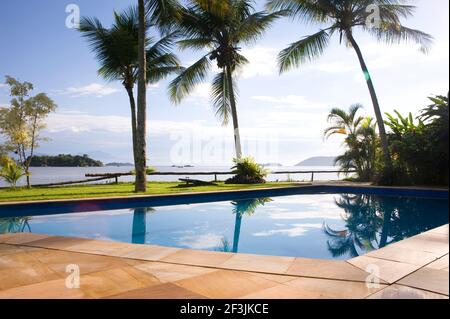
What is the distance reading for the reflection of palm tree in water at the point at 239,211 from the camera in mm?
5188

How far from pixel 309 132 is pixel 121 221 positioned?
1165 cm

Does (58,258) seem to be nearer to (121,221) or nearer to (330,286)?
(330,286)

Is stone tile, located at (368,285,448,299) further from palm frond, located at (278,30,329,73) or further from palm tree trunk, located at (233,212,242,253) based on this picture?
palm frond, located at (278,30,329,73)

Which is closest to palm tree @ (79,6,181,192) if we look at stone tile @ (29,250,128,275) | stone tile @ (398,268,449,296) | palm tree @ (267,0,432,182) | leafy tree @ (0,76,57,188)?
leafy tree @ (0,76,57,188)

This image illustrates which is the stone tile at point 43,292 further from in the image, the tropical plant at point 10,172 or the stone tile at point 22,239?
the tropical plant at point 10,172

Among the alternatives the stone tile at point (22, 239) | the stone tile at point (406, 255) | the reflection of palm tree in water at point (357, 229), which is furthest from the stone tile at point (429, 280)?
the stone tile at point (22, 239)

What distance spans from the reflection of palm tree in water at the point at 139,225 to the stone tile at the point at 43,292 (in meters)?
2.81

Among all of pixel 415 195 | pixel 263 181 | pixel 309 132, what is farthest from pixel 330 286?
pixel 309 132

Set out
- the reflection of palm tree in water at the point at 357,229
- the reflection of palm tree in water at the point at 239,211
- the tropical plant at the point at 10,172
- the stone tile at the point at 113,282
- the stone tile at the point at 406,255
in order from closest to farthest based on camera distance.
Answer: the stone tile at the point at 113,282
the stone tile at the point at 406,255
the reflection of palm tree in water at the point at 357,229
the reflection of palm tree in water at the point at 239,211
the tropical plant at the point at 10,172

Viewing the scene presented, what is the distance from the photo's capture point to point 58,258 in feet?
11.7

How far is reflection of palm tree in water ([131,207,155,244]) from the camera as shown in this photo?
5738mm

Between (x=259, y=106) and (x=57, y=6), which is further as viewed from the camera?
(x=259, y=106)

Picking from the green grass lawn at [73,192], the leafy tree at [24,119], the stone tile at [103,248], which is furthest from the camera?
the leafy tree at [24,119]

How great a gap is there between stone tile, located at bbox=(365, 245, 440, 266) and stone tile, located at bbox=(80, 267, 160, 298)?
2.38 metres
